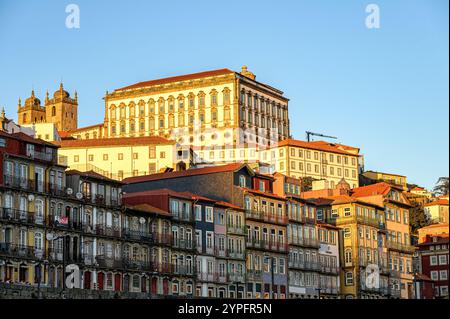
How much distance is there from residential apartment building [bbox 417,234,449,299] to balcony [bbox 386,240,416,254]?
11.5m

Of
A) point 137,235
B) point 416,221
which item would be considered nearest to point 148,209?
point 137,235

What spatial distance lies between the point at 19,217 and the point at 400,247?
71.6 meters

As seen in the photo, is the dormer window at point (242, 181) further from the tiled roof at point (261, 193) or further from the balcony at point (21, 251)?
the balcony at point (21, 251)

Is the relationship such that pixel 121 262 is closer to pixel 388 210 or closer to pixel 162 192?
pixel 162 192

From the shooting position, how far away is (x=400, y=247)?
162 m

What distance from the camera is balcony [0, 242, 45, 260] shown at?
4058 inches

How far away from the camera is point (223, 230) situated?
129 meters

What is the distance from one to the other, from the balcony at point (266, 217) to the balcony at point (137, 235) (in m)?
16.8

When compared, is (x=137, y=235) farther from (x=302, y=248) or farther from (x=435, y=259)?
(x=435, y=259)

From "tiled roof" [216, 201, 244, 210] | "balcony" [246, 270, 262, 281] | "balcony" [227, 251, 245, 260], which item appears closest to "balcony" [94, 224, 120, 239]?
"tiled roof" [216, 201, 244, 210]

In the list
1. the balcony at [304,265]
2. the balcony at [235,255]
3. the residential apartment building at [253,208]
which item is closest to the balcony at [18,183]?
the balcony at [235,255]

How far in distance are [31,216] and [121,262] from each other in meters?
13.2
